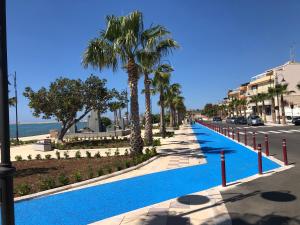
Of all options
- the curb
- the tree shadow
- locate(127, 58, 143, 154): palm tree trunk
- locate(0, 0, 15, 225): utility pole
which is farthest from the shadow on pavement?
locate(127, 58, 143, 154): palm tree trunk

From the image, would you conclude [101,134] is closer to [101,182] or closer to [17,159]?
[17,159]

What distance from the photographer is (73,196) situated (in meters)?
8.31

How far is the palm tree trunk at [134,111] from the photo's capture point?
15.1 metres

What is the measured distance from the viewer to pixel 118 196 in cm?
813

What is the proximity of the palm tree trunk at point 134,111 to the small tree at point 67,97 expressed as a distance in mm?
10058

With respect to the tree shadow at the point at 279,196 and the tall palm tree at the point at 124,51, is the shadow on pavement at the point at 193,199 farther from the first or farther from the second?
the tall palm tree at the point at 124,51

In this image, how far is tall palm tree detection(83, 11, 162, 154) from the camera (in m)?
14.7

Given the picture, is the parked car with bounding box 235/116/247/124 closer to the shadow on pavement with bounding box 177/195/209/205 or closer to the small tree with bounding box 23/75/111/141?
the small tree with bounding box 23/75/111/141

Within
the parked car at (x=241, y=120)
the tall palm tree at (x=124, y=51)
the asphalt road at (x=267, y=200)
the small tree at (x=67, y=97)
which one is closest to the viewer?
the asphalt road at (x=267, y=200)

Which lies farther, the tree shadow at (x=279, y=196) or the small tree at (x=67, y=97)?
the small tree at (x=67, y=97)

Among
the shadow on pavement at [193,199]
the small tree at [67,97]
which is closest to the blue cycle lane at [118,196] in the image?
the shadow on pavement at [193,199]

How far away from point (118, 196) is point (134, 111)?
24.3 feet

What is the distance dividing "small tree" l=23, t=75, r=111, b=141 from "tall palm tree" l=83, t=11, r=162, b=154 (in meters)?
9.27

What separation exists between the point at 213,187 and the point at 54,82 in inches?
735
